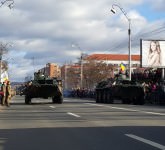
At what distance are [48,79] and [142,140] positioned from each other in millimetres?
28518

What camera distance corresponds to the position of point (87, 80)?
4771 inches

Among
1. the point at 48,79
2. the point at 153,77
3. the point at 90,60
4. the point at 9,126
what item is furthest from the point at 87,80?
the point at 9,126

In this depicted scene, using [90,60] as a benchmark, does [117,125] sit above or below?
below

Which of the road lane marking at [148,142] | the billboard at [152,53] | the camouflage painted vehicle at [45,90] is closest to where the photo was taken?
the road lane marking at [148,142]

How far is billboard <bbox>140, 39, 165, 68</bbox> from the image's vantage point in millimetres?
55656

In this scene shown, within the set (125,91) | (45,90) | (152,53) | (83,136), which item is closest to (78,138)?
(83,136)

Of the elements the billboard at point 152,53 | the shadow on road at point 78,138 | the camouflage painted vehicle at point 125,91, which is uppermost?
the billboard at point 152,53

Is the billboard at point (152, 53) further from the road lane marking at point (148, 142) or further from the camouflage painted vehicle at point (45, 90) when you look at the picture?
the road lane marking at point (148, 142)

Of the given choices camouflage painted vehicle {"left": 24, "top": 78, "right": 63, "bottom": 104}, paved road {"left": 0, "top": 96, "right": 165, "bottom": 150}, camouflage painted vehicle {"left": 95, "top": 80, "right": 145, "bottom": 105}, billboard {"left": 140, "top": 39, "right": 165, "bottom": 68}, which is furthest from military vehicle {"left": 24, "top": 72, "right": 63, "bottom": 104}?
paved road {"left": 0, "top": 96, "right": 165, "bottom": 150}

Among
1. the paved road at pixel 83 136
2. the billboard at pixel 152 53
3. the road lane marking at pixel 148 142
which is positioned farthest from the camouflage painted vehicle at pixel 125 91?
the road lane marking at pixel 148 142

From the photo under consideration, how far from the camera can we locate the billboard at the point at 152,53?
55656mm

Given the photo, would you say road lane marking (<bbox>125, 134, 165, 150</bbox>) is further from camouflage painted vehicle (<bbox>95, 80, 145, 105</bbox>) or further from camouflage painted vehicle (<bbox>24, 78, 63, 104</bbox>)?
camouflage painted vehicle (<bbox>24, 78, 63, 104</bbox>)

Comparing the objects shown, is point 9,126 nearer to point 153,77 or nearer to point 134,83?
point 134,83

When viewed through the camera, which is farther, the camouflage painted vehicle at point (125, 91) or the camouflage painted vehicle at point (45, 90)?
the camouflage painted vehicle at point (45, 90)
